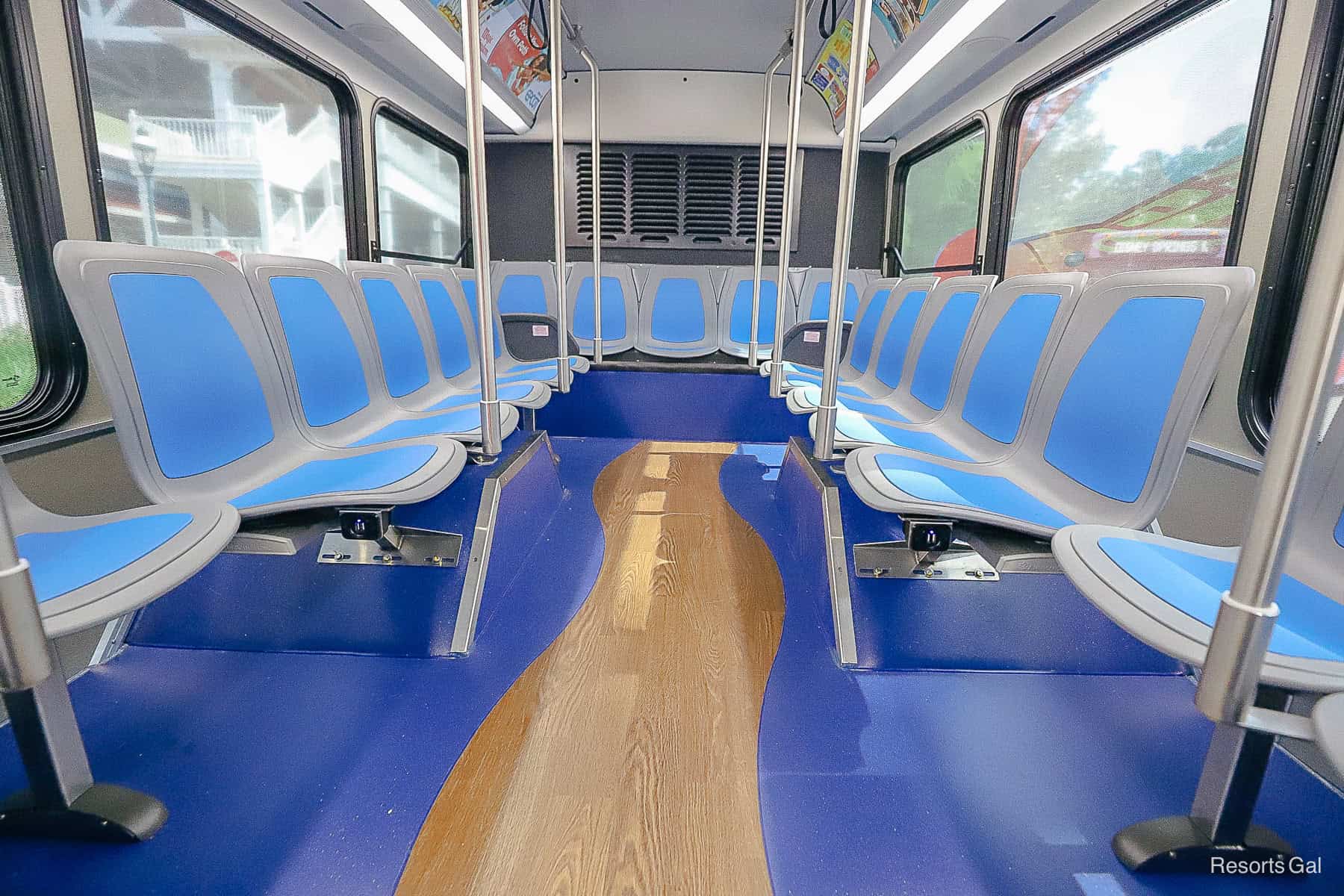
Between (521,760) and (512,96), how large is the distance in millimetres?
4864

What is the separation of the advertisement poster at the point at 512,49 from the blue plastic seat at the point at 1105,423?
3.34 m

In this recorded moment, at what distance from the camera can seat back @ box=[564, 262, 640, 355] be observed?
16.7 ft

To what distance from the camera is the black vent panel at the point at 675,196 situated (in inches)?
214

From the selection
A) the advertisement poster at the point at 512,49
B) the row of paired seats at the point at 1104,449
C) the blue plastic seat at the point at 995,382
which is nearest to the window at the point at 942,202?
the row of paired seats at the point at 1104,449

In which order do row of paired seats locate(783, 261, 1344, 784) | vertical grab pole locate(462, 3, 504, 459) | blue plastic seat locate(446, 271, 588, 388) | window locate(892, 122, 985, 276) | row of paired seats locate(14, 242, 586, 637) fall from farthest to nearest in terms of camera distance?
1. window locate(892, 122, 985, 276)
2. blue plastic seat locate(446, 271, 588, 388)
3. vertical grab pole locate(462, 3, 504, 459)
4. row of paired seats locate(14, 242, 586, 637)
5. row of paired seats locate(783, 261, 1344, 784)

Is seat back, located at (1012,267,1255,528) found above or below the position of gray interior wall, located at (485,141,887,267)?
below

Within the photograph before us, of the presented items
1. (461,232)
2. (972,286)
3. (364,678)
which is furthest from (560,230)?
(461,232)

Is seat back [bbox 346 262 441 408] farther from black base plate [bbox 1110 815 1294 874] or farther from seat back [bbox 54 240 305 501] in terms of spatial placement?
black base plate [bbox 1110 815 1294 874]

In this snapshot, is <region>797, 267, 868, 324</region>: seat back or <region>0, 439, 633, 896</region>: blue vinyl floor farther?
<region>797, 267, 868, 324</region>: seat back

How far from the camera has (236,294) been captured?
1.76 metres

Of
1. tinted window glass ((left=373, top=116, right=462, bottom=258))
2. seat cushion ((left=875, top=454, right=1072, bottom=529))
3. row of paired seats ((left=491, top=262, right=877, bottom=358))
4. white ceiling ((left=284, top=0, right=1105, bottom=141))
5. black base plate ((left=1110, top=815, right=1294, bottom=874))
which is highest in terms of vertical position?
white ceiling ((left=284, top=0, right=1105, bottom=141))

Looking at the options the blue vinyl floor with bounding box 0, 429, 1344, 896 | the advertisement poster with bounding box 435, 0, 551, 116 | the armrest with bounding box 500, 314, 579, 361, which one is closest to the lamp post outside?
the blue vinyl floor with bounding box 0, 429, 1344, 896

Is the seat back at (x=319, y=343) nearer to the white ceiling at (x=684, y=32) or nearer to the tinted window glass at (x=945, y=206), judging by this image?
the white ceiling at (x=684, y=32)

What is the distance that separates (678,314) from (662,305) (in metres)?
0.16
